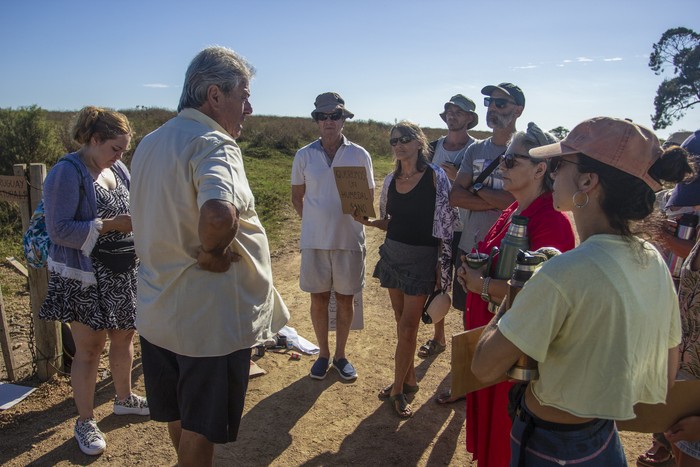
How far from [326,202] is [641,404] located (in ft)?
9.32

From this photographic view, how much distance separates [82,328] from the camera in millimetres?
3221

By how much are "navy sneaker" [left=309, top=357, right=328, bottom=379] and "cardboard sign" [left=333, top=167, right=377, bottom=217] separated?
4.33 feet

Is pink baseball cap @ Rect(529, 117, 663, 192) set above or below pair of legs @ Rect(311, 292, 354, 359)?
above

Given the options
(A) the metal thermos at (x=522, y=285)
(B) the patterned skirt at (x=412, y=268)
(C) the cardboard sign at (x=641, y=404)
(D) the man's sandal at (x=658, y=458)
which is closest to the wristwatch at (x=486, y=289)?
(C) the cardboard sign at (x=641, y=404)

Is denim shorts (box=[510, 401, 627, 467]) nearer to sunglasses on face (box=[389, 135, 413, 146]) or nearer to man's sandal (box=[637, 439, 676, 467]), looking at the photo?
man's sandal (box=[637, 439, 676, 467])

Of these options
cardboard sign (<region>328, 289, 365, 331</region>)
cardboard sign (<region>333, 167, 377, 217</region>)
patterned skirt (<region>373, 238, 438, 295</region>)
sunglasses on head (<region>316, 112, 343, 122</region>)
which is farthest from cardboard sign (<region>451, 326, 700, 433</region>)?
sunglasses on head (<region>316, 112, 343, 122</region>)

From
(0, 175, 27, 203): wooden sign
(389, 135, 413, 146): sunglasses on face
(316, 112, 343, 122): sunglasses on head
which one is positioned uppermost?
(316, 112, 343, 122): sunglasses on head

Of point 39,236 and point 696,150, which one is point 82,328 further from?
point 696,150

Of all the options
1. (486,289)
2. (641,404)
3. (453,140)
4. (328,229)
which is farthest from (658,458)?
(453,140)

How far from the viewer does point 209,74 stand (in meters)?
2.29

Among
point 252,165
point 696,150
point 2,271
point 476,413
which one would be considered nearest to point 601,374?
point 476,413

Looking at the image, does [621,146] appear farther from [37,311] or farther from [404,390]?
[37,311]

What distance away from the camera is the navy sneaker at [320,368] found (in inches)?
168

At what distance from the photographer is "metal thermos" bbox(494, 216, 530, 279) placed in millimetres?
2184
